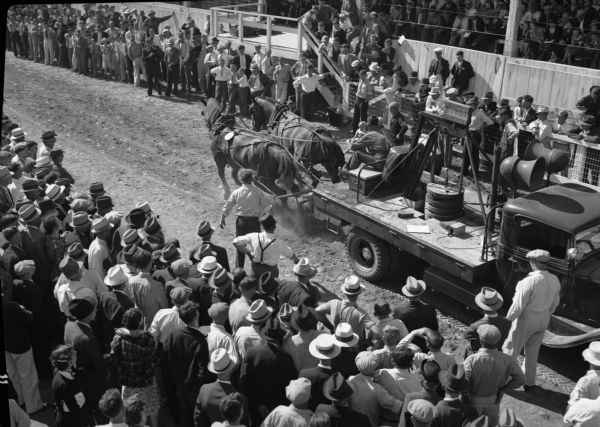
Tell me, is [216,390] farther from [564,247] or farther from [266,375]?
[564,247]

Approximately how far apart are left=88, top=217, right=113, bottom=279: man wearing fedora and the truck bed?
3.59 m

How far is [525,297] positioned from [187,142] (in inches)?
431

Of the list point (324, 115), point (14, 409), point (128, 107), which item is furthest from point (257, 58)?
point (14, 409)

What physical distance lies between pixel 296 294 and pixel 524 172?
3.29 meters

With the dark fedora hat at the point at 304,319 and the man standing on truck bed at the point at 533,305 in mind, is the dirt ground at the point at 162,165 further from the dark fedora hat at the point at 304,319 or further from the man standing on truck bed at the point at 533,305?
the dark fedora hat at the point at 304,319

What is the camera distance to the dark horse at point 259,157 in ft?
38.9

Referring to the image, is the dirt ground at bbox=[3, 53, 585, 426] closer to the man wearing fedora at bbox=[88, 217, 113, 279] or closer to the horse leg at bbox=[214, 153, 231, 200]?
the horse leg at bbox=[214, 153, 231, 200]

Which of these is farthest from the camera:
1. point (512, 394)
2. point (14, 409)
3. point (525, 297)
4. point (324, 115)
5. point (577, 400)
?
point (324, 115)

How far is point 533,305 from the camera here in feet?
23.7

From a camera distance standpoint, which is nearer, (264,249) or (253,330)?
(253,330)

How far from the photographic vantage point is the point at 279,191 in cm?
1210

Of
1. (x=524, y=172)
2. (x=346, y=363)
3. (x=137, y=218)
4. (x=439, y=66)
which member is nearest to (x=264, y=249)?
(x=137, y=218)

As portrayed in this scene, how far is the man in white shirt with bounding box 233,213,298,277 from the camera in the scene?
863 centimetres

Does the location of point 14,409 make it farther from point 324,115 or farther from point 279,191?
point 324,115
